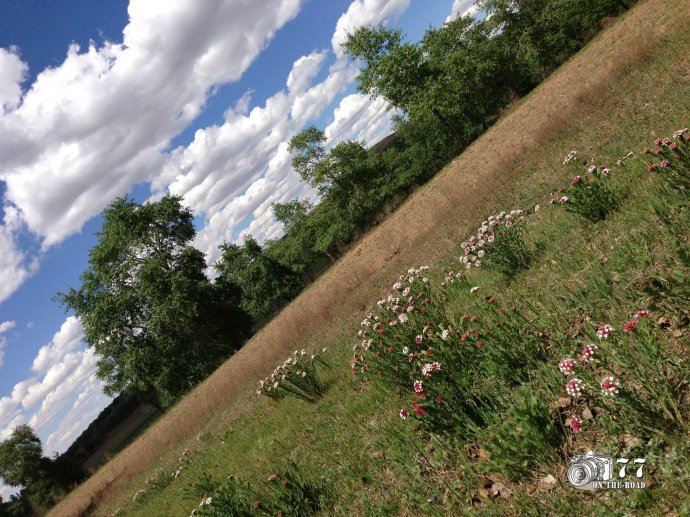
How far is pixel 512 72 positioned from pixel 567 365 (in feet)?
191

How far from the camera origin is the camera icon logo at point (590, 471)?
8.46ft

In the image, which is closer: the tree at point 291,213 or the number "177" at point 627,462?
the number "177" at point 627,462

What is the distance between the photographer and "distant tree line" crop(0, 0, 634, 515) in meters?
32.3

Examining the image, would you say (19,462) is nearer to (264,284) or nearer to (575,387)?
(264,284)

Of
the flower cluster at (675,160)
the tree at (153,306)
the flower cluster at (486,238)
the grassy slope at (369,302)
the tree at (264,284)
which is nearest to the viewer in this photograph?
the flower cluster at (675,160)

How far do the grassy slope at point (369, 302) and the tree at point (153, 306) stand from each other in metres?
13.7

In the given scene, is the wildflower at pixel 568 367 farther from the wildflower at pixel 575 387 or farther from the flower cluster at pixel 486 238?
the flower cluster at pixel 486 238

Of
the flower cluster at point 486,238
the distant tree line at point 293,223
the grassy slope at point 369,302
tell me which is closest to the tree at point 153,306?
the distant tree line at point 293,223

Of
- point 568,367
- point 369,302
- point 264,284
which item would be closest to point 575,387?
point 568,367

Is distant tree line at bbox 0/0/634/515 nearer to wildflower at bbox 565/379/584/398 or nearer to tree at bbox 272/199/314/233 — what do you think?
tree at bbox 272/199/314/233

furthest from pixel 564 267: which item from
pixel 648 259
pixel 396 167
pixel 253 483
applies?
pixel 396 167

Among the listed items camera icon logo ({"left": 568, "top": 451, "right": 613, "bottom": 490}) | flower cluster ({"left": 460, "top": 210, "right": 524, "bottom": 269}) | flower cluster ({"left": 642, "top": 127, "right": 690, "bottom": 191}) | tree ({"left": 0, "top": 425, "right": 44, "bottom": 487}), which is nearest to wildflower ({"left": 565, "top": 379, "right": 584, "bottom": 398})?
camera icon logo ({"left": 568, "top": 451, "right": 613, "bottom": 490})

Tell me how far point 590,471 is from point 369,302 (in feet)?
31.0

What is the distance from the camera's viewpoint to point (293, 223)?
6475 centimetres
